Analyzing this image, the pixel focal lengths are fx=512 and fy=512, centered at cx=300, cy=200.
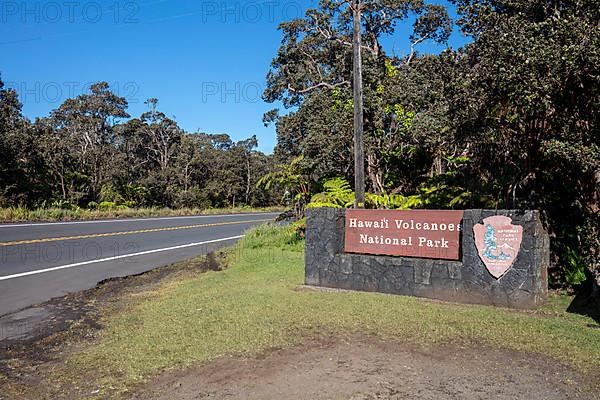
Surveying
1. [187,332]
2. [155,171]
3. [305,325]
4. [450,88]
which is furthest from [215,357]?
[155,171]

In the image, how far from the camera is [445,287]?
7188 millimetres

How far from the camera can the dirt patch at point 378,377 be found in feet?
13.3

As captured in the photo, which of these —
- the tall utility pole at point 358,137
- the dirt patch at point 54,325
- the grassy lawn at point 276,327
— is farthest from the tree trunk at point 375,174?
the grassy lawn at point 276,327

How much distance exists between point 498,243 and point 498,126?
6.26 ft

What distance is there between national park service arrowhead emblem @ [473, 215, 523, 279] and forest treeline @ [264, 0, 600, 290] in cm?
95

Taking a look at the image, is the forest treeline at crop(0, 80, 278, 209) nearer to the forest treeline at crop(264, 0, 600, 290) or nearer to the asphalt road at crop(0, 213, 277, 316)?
the asphalt road at crop(0, 213, 277, 316)

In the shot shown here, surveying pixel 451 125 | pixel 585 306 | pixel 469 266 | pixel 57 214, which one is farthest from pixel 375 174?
pixel 57 214

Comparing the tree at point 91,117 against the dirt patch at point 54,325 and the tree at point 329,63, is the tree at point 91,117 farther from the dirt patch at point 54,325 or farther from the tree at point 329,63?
the dirt patch at point 54,325

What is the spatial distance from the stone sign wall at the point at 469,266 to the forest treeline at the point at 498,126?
84 centimetres

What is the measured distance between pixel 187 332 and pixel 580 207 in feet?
18.7

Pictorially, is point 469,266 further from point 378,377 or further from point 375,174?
point 375,174

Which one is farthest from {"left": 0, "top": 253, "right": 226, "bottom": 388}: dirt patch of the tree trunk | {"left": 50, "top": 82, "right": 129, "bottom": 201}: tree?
{"left": 50, "top": 82, "right": 129, "bottom": 201}: tree

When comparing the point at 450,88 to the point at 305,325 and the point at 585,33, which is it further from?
the point at 305,325

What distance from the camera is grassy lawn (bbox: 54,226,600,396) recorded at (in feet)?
15.8
